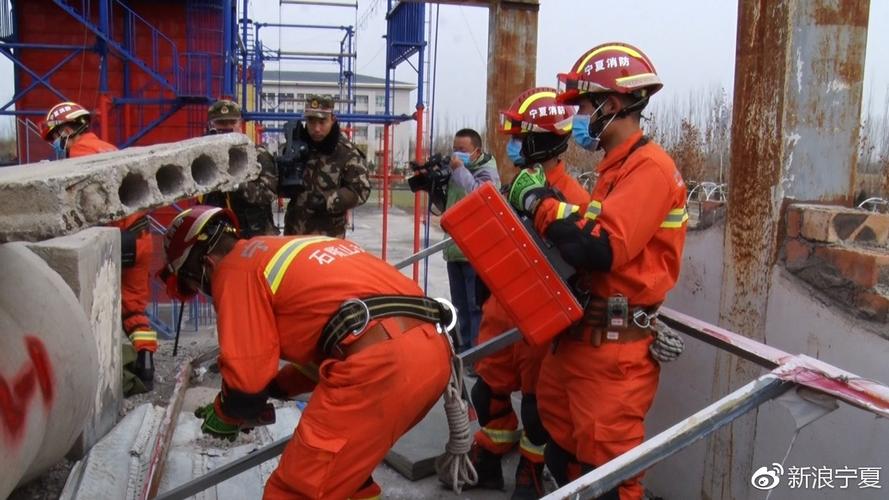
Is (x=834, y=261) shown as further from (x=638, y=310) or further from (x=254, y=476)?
(x=254, y=476)

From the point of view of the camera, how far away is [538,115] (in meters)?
3.76

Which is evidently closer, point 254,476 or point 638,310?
point 638,310

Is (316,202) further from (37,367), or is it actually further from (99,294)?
(37,367)

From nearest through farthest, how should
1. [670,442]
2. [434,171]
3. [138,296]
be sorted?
[670,442] → [434,171] → [138,296]

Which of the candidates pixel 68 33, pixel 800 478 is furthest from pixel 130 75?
pixel 800 478

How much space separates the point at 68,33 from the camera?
9.92 metres

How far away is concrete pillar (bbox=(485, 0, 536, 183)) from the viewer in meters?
6.66

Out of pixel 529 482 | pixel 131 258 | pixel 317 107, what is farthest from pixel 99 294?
pixel 529 482

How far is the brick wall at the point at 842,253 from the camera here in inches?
109

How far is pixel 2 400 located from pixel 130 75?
8851 mm

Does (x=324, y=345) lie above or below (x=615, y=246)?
below

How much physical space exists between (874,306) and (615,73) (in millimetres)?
1209

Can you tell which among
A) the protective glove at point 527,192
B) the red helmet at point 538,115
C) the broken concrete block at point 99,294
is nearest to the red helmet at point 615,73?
the protective glove at point 527,192

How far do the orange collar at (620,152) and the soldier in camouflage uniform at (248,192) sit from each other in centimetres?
284
